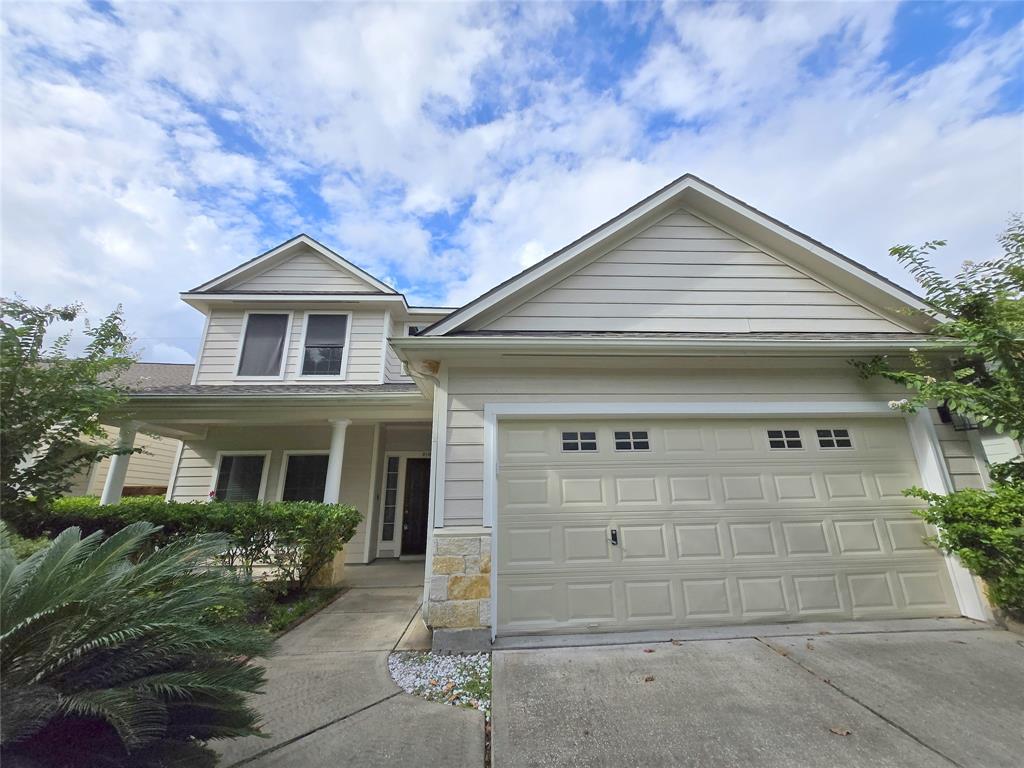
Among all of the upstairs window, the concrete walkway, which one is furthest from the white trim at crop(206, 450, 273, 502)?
the concrete walkway

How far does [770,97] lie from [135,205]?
31.7 ft

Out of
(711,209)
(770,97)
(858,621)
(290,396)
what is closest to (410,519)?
(290,396)

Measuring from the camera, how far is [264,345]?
873cm

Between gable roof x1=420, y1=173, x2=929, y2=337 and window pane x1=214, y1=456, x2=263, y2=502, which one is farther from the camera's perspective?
window pane x1=214, y1=456, x2=263, y2=502

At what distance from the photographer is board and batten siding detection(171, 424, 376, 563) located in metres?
8.27

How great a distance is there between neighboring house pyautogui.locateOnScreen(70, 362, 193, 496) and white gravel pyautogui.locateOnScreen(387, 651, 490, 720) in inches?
436

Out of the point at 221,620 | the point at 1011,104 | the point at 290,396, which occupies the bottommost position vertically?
the point at 221,620

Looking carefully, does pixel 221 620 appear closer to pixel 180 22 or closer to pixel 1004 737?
pixel 1004 737

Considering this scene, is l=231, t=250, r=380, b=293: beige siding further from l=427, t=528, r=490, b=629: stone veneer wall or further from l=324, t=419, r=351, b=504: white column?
l=427, t=528, r=490, b=629: stone veneer wall

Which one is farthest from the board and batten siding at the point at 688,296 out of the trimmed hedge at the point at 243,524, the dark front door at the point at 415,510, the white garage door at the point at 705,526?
the dark front door at the point at 415,510

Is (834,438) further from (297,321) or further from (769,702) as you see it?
(297,321)

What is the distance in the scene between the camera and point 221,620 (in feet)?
7.14

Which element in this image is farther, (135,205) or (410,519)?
(410,519)

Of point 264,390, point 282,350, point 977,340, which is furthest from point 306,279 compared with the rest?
point 977,340
